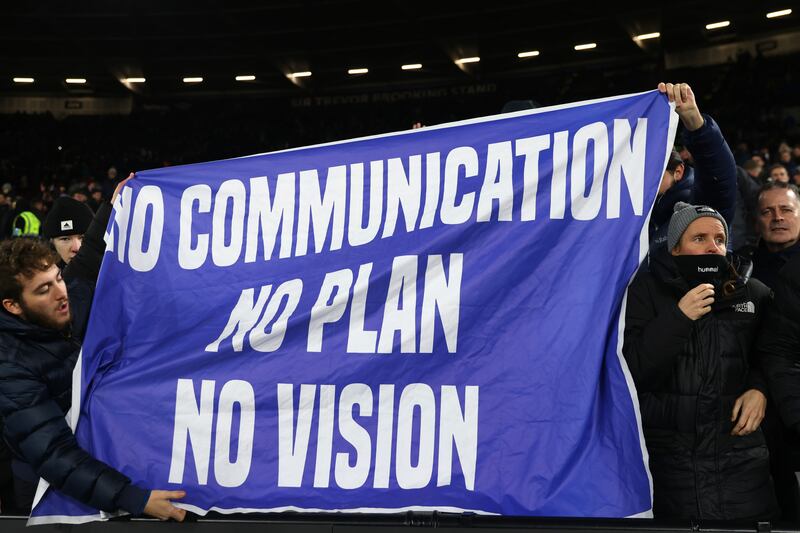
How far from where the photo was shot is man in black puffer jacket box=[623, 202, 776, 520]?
2139 millimetres

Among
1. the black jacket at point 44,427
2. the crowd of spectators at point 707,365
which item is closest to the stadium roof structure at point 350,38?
the crowd of spectators at point 707,365

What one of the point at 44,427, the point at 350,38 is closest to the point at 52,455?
the point at 44,427

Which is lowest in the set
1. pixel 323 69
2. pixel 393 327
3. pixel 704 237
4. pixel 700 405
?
pixel 700 405

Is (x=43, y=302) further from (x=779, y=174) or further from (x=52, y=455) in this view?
(x=779, y=174)

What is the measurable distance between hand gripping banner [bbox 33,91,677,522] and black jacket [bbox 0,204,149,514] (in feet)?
0.41

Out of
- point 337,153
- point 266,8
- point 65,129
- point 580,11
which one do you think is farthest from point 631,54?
point 337,153

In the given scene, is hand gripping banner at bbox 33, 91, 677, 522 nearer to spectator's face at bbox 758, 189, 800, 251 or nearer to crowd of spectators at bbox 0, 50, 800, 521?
crowd of spectators at bbox 0, 50, 800, 521

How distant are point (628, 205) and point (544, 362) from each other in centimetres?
56

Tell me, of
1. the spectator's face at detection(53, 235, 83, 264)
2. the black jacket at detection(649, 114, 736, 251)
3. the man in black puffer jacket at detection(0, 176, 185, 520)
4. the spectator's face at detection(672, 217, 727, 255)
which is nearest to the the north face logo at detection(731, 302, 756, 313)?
the spectator's face at detection(672, 217, 727, 255)

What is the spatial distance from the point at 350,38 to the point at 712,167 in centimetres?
1693

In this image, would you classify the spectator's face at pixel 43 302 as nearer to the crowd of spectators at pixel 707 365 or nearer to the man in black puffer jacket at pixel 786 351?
the crowd of spectators at pixel 707 365

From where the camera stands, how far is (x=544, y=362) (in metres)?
2.29

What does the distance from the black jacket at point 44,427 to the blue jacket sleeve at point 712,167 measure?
2.06 m

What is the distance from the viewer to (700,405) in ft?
7.13
